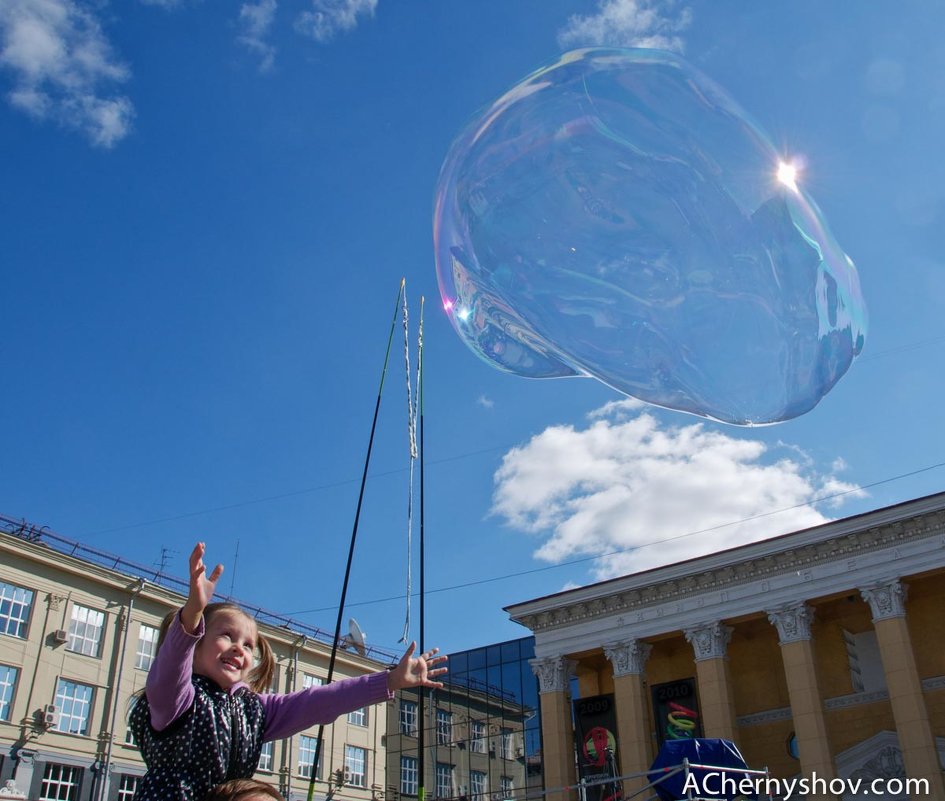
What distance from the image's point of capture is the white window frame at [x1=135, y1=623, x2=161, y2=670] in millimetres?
34062

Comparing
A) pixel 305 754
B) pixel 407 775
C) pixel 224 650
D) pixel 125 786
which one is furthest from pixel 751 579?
pixel 224 650

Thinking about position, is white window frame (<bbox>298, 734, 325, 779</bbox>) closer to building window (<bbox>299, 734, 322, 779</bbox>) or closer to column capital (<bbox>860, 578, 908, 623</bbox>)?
building window (<bbox>299, 734, 322, 779</bbox>)

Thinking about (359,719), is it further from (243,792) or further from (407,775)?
(243,792)

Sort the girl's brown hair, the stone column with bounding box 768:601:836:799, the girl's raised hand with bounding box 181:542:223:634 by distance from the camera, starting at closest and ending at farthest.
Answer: the girl's brown hair, the girl's raised hand with bounding box 181:542:223:634, the stone column with bounding box 768:601:836:799

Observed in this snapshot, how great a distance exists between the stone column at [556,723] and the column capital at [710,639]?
666 cm

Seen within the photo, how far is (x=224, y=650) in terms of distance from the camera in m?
3.09

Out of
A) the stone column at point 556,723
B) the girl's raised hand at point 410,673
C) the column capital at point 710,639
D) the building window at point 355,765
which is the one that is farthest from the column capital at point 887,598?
the girl's raised hand at point 410,673

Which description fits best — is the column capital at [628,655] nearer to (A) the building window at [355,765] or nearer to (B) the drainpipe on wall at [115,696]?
(A) the building window at [355,765]

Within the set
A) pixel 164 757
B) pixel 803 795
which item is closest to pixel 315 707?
pixel 164 757

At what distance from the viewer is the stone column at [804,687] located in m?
31.5

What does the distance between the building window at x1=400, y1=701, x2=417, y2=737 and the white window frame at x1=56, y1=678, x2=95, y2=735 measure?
17785 mm

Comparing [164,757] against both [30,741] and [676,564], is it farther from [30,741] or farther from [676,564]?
[676,564]

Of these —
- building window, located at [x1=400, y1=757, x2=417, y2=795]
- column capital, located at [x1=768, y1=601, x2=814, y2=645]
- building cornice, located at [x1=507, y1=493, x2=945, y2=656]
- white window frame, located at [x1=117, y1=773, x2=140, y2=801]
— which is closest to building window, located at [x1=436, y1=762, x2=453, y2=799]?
building window, located at [x1=400, y1=757, x2=417, y2=795]

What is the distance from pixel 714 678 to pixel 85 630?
24499 millimetres
